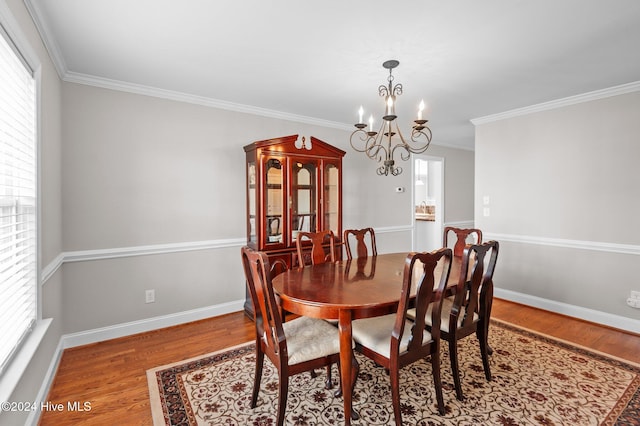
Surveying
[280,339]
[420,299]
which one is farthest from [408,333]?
[280,339]

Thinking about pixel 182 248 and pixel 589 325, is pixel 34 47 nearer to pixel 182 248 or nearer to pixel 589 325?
pixel 182 248

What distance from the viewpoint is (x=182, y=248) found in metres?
3.25

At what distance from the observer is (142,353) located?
8.65 ft

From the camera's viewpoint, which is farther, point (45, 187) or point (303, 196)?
point (303, 196)

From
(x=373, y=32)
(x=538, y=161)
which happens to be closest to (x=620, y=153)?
(x=538, y=161)

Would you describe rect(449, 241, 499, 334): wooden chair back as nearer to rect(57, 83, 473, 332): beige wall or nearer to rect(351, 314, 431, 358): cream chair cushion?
rect(351, 314, 431, 358): cream chair cushion

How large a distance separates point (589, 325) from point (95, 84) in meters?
5.30

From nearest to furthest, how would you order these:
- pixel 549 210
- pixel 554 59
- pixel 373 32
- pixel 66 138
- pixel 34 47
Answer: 1. pixel 34 47
2. pixel 373 32
3. pixel 554 59
4. pixel 66 138
5. pixel 549 210

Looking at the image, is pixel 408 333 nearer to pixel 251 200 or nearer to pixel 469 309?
pixel 469 309

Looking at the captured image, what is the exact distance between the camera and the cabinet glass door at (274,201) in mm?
3334

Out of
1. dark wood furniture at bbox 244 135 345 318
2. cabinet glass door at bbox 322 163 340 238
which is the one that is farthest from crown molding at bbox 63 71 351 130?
cabinet glass door at bbox 322 163 340 238

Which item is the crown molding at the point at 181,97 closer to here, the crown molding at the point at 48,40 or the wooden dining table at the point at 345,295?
the crown molding at the point at 48,40

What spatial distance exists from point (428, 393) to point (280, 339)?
1139 millimetres

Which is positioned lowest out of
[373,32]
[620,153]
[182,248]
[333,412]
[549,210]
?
[333,412]
